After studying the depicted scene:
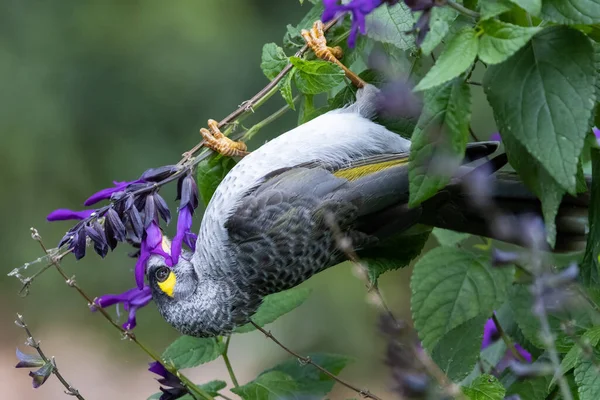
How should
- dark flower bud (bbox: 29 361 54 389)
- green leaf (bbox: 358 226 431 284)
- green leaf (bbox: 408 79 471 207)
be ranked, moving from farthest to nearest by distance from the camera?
1. green leaf (bbox: 358 226 431 284)
2. dark flower bud (bbox: 29 361 54 389)
3. green leaf (bbox: 408 79 471 207)

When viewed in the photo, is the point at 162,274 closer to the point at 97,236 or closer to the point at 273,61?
the point at 97,236

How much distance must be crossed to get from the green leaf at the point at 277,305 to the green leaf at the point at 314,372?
108 mm

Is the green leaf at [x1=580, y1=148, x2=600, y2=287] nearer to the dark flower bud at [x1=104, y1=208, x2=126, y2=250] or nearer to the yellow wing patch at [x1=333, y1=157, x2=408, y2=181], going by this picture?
the yellow wing patch at [x1=333, y1=157, x2=408, y2=181]

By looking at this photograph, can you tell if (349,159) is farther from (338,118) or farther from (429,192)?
(429,192)

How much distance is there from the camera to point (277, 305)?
197 cm

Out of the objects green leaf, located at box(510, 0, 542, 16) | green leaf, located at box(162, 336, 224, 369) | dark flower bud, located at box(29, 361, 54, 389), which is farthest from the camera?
green leaf, located at box(162, 336, 224, 369)

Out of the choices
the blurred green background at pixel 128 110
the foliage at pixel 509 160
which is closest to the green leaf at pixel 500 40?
the foliage at pixel 509 160

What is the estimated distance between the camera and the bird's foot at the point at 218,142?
1.95 meters

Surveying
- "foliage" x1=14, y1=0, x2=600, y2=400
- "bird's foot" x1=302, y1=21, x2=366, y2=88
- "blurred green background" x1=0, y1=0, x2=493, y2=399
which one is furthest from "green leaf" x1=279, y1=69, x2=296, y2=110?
"blurred green background" x1=0, y1=0, x2=493, y2=399

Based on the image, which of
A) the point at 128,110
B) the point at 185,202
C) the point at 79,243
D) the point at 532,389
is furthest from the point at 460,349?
the point at 128,110

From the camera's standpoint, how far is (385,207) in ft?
6.46

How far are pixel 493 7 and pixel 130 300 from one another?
100 centimetres

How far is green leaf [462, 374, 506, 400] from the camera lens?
1.37 metres

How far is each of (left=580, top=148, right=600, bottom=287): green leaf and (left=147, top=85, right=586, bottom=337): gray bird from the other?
45cm
